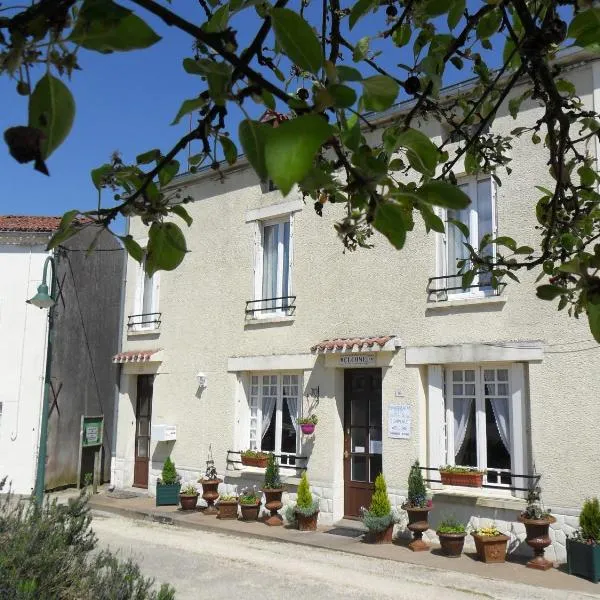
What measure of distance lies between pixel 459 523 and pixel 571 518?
4.69 feet

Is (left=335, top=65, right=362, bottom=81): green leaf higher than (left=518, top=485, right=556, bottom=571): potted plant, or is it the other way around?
(left=335, top=65, right=362, bottom=81): green leaf

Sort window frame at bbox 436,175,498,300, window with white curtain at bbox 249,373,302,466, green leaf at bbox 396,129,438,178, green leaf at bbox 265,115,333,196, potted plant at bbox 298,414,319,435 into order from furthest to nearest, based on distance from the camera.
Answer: window with white curtain at bbox 249,373,302,466
potted plant at bbox 298,414,319,435
window frame at bbox 436,175,498,300
green leaf at bbox 396,129,438,178
green leaf at bbox 265,115,333,196

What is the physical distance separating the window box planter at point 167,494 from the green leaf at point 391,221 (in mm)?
12321

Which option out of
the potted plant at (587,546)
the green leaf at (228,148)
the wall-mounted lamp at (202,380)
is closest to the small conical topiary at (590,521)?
the potted plant at (587,546)

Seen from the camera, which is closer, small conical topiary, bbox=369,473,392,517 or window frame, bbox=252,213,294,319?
small conical topiary, bbox=369,473,392,517

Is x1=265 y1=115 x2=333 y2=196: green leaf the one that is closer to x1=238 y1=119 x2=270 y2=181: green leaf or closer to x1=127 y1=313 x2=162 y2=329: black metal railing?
x1=238 y1=119 x2=270 y2=181: green leaf

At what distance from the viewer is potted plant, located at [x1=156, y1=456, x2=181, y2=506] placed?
500 inches

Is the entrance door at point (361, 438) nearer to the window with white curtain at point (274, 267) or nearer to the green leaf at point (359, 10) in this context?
the window with white curtain at point (274, 267)

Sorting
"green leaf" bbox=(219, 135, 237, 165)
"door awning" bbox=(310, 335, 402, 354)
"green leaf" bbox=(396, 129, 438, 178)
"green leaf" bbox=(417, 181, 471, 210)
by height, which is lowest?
"green leaf" bbox=(417, 181, 471, 210)

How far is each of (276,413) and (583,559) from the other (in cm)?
550

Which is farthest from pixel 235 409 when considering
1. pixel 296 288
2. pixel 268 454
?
pixel 296 288

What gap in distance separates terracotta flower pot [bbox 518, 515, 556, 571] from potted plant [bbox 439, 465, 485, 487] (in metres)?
0.88

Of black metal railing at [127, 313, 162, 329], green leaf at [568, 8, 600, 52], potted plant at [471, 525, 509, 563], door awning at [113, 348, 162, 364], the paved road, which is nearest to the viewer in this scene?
green leaf at [568, 8, 600, 52]

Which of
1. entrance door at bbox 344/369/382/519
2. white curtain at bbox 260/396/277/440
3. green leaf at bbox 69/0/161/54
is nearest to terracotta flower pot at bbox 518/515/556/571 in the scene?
entrance door at bbox 344/369/382/519
